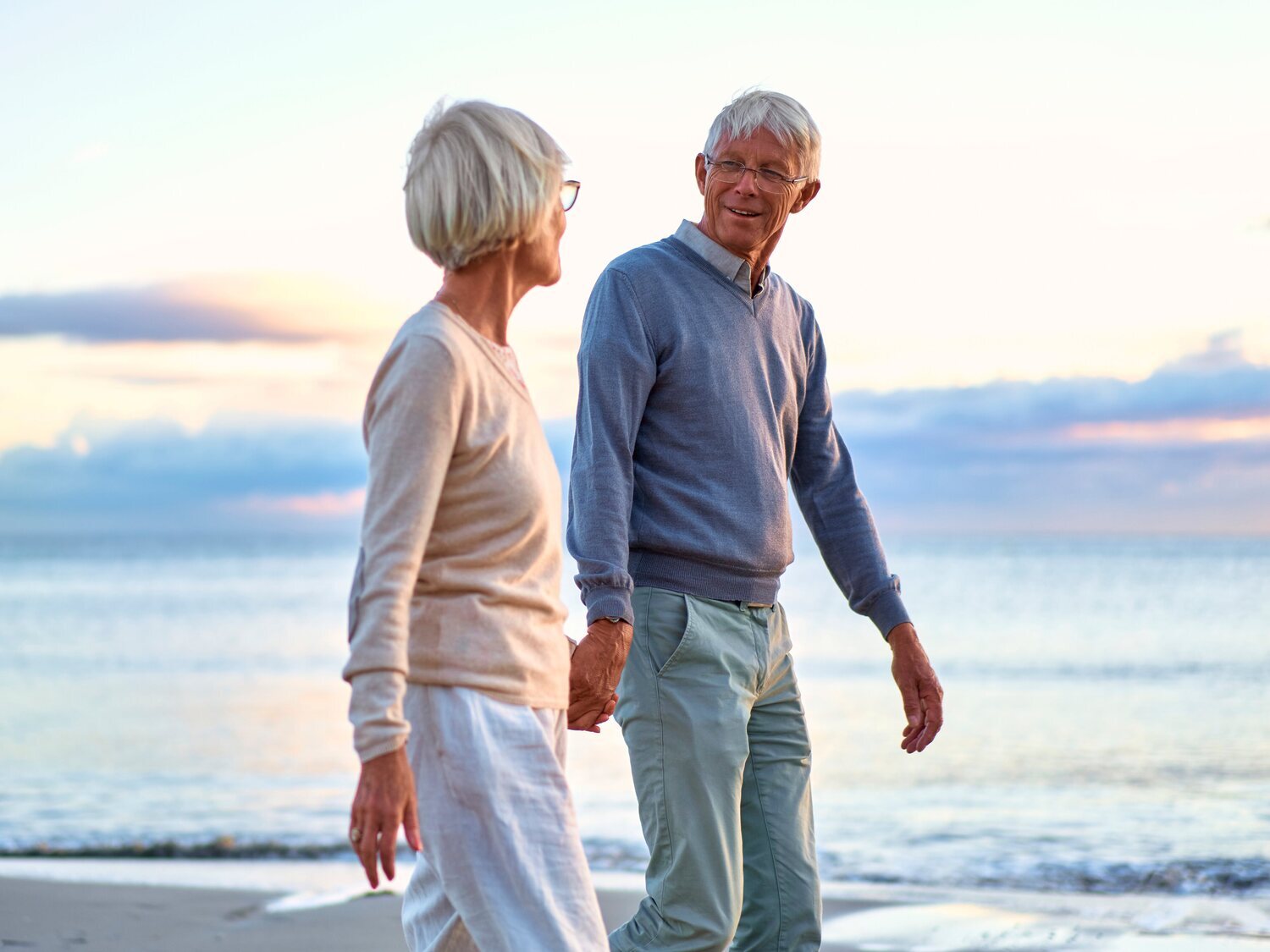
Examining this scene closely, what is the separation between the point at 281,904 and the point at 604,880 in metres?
1.32

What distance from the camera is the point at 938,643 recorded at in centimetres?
2517

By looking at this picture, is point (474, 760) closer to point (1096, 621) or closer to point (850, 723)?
point (850, 723)

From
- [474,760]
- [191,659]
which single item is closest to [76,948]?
[474,760]

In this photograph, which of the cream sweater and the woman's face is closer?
the cream sweater

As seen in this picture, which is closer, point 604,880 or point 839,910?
point 839,910

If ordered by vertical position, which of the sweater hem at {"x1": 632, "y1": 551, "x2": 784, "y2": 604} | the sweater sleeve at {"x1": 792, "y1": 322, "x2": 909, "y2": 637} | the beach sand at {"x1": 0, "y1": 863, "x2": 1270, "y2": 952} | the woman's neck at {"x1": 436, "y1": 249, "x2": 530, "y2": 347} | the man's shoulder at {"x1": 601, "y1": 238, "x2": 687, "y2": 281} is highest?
the man's shoulder at {"x1": 601, "y1": 238, "x2": 687, "y2": 281}

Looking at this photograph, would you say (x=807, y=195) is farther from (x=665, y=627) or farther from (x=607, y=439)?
(x=665, y=627)

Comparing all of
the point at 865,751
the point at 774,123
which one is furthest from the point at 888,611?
the point at 865,751

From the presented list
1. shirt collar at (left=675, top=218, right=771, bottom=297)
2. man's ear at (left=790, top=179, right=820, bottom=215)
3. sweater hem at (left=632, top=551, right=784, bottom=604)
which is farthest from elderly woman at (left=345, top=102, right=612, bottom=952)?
man's ear at (left=790, top=179, right=820, bottom=215)

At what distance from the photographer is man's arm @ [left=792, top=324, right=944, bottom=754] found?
3135 mm

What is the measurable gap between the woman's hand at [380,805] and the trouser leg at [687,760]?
2.90 ft

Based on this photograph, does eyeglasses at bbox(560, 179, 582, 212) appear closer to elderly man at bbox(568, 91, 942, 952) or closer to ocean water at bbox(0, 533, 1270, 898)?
elderly man at bbox(568, 91, 942, 952)

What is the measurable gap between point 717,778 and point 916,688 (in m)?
0.73

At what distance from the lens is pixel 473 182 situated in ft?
6.08
